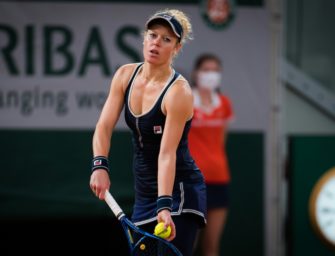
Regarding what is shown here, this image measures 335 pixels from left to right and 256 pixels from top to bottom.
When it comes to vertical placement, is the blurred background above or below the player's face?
below

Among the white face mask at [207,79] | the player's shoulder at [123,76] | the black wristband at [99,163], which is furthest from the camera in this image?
the white face mask at [207,79]

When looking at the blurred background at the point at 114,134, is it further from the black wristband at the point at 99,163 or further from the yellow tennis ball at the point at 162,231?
the yellow tennis ball at the point at 162,231

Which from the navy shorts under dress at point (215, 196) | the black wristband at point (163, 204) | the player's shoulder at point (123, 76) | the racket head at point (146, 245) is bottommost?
the navy shorts under dress at point (215, 196)

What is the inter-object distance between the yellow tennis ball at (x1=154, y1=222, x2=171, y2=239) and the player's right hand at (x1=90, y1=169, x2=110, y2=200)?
0.33 m

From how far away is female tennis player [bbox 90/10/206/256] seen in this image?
4469mm

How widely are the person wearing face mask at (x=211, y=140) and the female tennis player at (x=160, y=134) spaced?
2362 millimetres

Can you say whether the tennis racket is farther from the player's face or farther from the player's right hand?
the player's face

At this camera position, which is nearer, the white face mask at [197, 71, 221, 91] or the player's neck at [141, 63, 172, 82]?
the player's neck at [141, 63, 172, 82]

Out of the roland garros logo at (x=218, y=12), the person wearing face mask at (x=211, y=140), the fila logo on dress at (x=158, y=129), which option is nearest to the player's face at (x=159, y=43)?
the fila logo on dress at (x=158, y=129)

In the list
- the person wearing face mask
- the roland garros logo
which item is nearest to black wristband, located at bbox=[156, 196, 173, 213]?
the person wearing face mask

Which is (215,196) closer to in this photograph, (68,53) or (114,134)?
(114,134)

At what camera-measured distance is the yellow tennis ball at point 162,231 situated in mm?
4379

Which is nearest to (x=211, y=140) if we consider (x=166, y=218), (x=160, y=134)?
(x=160, y=134)

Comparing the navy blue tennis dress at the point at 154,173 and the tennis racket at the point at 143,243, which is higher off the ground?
the navy blue tennis dress at the point at 154,173
